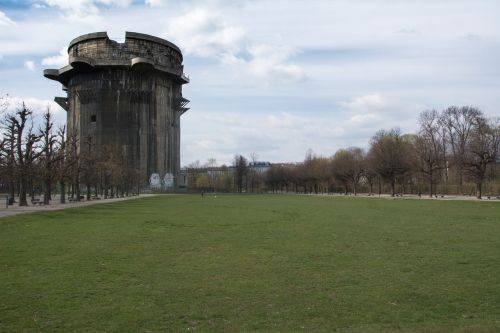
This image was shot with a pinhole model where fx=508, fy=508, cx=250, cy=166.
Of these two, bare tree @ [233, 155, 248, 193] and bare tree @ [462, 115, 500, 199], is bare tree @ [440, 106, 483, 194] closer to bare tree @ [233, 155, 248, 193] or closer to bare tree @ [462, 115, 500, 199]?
bare tree @ [462, 115, 500, 199]

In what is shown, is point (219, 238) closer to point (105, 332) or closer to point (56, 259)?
point (56, 259)

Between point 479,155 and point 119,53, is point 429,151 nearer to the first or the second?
point 479,155

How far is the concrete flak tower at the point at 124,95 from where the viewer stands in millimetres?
94875

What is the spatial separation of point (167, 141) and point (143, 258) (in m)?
90.3

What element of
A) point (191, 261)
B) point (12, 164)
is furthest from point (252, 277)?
point (12, 164)

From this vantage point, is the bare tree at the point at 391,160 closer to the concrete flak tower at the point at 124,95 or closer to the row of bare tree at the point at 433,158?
the row of bare tree at the point at 433,158

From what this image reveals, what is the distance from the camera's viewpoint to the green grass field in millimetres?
7809

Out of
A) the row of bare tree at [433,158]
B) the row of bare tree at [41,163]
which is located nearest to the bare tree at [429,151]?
the row of bare tree at [433,158]

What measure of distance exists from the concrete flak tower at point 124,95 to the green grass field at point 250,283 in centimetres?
7820

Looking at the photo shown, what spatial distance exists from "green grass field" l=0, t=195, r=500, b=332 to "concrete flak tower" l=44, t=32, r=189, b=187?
78.2 metres

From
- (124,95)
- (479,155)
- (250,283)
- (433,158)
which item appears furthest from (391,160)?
(250,283)

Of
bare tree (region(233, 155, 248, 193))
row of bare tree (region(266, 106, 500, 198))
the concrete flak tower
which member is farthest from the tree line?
the concrete flak tower

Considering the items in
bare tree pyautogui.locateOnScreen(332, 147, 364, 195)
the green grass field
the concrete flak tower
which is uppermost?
the concrete flak tower

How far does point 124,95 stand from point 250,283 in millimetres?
89608
